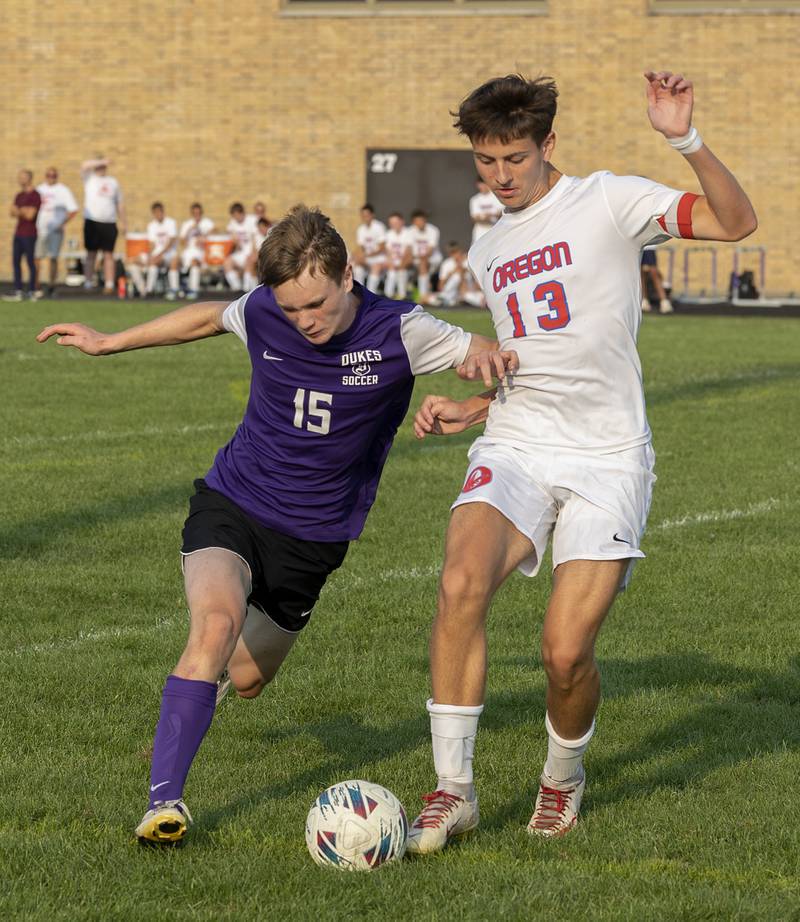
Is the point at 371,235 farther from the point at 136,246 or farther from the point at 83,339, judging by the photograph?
the point at 83,339

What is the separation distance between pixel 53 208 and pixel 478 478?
27.7 metres

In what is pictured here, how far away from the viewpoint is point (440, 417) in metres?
5.07

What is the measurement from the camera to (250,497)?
17.5ft

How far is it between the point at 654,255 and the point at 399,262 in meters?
4.98

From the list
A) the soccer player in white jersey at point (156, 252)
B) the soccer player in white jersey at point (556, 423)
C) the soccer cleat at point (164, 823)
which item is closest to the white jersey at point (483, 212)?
the soccer player in white jersey at point (156, 252)

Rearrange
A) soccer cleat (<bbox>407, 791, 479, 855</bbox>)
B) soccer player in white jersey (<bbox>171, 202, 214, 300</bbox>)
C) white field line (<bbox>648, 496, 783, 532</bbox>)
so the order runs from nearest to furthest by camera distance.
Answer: soccer cleat (<bbox>407, 791, 479, 855</bbox>) → white field line (<bbox>648, 496, 783, 532</bbox>) → soccer player in white jersey (<bbox>171, 202, 214, 300</bbox>)

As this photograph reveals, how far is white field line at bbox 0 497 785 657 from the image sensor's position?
702 centimetres

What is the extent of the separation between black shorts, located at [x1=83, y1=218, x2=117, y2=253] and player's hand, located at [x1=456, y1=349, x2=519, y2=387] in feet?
86.4

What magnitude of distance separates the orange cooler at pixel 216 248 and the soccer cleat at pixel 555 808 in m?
28.5

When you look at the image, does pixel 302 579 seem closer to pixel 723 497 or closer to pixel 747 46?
pixel 723 497

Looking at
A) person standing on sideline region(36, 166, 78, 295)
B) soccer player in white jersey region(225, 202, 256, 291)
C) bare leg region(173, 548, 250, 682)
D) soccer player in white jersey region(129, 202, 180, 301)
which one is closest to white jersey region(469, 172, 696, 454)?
bare leg region(173, 548, 250, 682)

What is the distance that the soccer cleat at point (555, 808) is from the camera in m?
4.82

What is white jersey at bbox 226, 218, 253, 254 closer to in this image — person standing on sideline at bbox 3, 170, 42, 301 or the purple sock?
person standing on sideline at bbox 3, 170, 42, 301

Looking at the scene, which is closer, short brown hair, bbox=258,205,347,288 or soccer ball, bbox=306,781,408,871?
soccer ball, bbox=306,781,408,871
